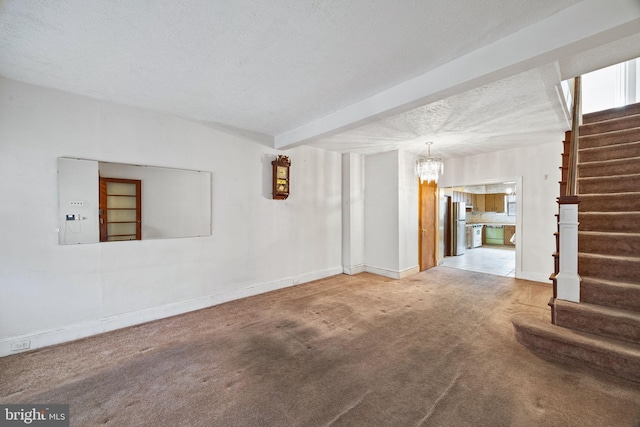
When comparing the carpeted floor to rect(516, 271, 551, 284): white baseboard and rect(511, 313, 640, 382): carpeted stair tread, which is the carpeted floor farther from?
rect(516, 271, 551, 284): white baseboard

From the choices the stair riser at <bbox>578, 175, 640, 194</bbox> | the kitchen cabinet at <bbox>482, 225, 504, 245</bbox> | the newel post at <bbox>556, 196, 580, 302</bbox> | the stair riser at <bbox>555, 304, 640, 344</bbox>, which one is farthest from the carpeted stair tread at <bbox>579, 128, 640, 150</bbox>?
the kitchen cabinet at <bbox>482, 225, 504, 245</bbox>

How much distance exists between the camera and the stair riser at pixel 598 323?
2135 mm

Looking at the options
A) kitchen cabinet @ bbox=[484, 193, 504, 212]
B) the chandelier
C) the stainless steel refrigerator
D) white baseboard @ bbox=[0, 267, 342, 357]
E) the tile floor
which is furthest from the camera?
kitchen cabinet @ bbox=[484, 193, 504, 212]

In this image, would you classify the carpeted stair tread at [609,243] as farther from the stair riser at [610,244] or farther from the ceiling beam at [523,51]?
the ceiling beam at [523,51]

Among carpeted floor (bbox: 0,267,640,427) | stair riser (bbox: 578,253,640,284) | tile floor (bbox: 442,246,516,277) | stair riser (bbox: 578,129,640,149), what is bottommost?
carpeted floor (bbox: 0,267,640,427)

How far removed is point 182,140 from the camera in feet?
10.9

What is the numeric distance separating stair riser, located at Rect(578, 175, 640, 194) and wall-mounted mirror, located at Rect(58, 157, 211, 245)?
5154 mm

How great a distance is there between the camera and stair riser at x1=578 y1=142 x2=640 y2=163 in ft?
11.0

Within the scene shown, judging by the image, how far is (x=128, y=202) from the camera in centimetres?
297

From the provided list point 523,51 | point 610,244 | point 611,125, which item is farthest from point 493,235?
point 523,51

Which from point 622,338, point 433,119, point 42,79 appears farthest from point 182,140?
point 622,338

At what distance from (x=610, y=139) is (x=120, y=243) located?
6.68m

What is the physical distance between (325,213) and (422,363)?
10.5 feet

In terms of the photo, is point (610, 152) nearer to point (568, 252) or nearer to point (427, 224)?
point (568, 252)
